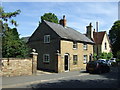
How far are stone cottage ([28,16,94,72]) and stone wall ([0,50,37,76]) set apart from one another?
4.66m

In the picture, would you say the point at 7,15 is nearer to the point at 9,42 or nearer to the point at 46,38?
the point at 9,42

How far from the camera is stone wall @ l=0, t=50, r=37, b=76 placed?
668 inches

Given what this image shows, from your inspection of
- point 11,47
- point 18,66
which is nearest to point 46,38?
point 11,47

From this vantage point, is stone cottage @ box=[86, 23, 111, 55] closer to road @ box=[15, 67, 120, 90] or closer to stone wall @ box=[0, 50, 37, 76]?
stone wall @ box=[0, 50, 37, 76]

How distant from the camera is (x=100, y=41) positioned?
48.1 m

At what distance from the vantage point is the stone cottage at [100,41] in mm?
45688

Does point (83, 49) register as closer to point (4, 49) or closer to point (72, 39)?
point (72, 39)

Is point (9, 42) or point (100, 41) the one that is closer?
point (9, 42)

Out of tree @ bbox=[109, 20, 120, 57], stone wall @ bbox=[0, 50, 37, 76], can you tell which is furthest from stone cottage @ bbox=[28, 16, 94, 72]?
tree @ bbox=[109, 20, 120, 57]

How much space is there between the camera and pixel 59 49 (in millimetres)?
24750

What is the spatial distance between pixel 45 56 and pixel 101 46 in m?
24.5

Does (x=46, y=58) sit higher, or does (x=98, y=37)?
(x=98, y=37)

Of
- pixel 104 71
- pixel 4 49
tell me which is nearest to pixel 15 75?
pixel 4 49

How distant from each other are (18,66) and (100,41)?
33.9 metres
